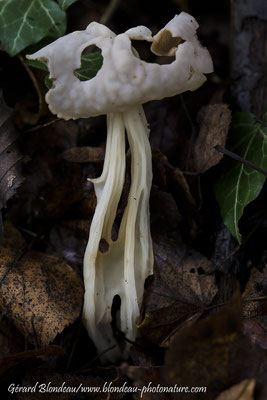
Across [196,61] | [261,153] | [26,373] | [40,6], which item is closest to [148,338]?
[26,373]

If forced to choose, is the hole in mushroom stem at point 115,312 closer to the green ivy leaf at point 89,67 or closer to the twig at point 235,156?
the twig at point 235,156

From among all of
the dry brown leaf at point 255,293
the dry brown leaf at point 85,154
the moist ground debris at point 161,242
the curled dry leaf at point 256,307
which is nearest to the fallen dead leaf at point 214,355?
the moist ground debris at point 161,242

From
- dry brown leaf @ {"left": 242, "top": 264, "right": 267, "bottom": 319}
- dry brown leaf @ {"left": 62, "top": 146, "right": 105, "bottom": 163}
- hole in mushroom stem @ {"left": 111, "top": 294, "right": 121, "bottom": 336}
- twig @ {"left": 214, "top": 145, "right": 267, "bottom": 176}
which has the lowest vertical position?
hole in mushroom stem @ {"left": 111, "top": 294, "right": 121, "bottom": 336}

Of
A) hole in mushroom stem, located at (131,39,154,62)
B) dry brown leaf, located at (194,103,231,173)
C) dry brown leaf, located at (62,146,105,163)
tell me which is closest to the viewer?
dry brown leaf, located at (194,103,231,173)

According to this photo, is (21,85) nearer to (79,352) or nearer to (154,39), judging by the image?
(154,39)

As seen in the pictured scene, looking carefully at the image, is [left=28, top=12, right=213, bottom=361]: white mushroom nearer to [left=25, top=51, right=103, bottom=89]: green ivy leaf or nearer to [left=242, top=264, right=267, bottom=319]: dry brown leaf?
[left=25, top=51, right=103, bottom=89]: green ivy leaf

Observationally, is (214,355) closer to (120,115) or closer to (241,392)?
(241,392)

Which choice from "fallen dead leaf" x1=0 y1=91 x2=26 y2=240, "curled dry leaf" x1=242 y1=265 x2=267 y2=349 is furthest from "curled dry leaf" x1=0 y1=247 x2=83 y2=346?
"curled dry leaf" x1=242 y1=265 x2=267 y2=349
